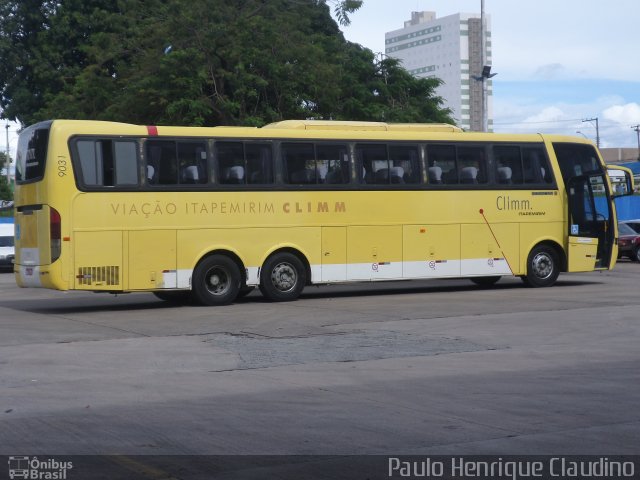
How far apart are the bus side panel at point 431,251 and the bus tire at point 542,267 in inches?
83.9

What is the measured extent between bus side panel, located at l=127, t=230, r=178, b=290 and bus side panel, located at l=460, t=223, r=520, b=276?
697cm

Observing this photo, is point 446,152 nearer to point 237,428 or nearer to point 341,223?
point 341,223

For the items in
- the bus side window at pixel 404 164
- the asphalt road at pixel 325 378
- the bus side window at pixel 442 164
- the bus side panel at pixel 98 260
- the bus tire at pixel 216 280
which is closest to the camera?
the asphalt road at pixel 325 378

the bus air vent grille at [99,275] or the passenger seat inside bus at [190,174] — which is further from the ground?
the passenger seat inside bus at [190,174]

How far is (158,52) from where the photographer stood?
3450 cm

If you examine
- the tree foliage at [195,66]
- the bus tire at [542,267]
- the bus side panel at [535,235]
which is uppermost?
the tree foliage at [195,66]

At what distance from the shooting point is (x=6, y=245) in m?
40.4

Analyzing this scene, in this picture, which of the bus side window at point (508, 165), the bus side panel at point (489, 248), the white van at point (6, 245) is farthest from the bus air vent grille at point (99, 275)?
the white van at point (6, 245)

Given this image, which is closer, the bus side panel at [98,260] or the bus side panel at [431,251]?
the bus side panel at [98,260]

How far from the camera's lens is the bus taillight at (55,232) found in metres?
19.0

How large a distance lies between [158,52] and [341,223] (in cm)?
1489

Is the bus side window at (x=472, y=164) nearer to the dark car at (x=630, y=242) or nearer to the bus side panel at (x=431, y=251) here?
the bus side panel at (x=431, y=251)

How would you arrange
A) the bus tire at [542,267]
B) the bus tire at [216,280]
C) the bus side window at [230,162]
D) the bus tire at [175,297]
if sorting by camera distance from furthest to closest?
the bus tire at [542,267]
the bus tire at [175,297]
the bus side window at [230,162]
the bus tire at [216,280]
